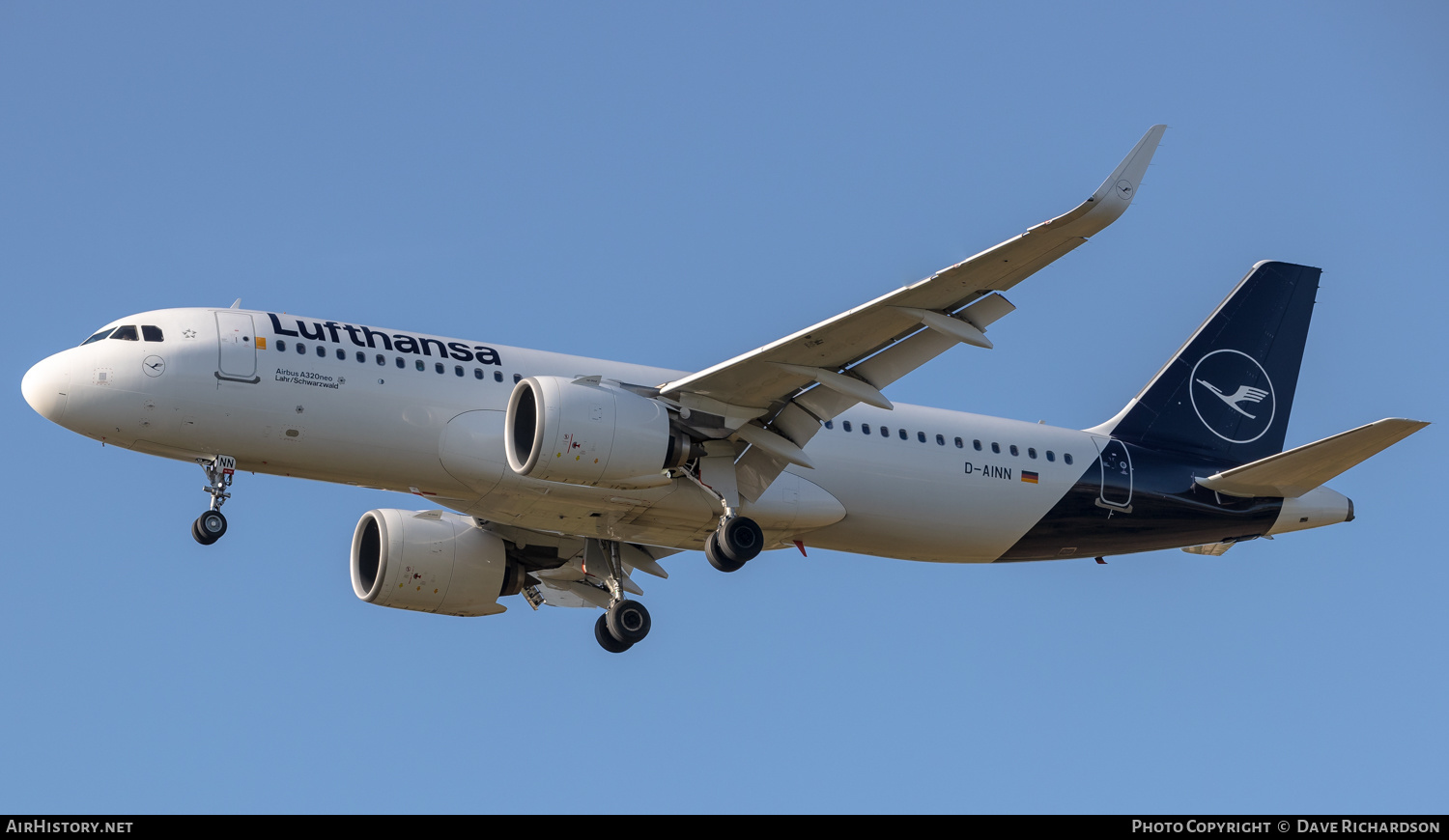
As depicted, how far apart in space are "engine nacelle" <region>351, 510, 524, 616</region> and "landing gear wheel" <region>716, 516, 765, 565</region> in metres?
7.02

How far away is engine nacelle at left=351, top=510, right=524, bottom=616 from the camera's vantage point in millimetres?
34094

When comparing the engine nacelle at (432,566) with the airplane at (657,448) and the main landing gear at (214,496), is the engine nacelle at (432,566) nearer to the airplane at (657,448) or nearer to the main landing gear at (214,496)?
the airplane at (657,448)

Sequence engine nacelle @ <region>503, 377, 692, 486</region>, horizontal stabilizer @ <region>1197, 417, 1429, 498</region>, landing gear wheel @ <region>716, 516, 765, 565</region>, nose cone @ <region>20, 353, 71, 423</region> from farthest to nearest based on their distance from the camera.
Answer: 1. horizontal stabilizer @ <region>1197, 417, 1429, 498</region>
2. landing gear wheel @ <region>716, 516, 765, 565</region>
3. nose cone @ <region>20, 353, 71, 423</region>
4. engine nacelle @ <region>503, 377, 692, 486</region>

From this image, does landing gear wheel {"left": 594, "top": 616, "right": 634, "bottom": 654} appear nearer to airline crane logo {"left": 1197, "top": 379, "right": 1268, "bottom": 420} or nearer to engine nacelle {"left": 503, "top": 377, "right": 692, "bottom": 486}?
engine nacelle {"left": 503, "top": 377, "right": 692, "bottom": 486}

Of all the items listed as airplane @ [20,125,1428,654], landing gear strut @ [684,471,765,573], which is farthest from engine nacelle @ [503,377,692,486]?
landing gear strut @ [684,471,765,573]

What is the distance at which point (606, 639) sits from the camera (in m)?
33.0

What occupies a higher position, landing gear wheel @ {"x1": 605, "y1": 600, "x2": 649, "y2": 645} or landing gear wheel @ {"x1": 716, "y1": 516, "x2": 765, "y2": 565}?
landing gear wheel @ {"x1": 716, "y1": 516, "x2": 765, "y2": 565}

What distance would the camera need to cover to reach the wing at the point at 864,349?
79.1 feet

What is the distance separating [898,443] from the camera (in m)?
31.8

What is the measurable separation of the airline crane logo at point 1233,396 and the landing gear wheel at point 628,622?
1297 centimetres

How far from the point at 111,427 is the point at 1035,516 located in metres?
17.2

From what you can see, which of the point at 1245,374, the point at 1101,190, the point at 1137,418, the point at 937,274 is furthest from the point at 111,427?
the point at 1245,374

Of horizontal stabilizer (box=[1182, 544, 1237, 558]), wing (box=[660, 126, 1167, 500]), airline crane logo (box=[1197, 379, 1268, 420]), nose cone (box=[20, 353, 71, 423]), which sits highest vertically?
airline crane logo (box=[1197, 379, 1268, 420])

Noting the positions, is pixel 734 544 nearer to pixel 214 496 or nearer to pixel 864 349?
pixel 864 349
